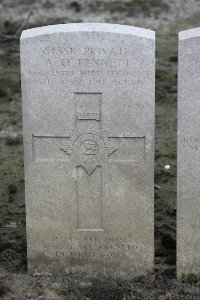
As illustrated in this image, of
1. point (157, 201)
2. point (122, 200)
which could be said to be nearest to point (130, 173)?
point (122, 200)

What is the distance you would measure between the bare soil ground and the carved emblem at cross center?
37.5 inches

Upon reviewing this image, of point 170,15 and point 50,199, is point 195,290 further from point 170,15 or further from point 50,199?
point 170,15

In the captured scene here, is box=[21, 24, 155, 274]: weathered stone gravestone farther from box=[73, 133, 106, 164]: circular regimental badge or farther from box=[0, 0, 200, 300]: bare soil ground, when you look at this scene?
box=[0, 0, 200, 300]: bare soil ground

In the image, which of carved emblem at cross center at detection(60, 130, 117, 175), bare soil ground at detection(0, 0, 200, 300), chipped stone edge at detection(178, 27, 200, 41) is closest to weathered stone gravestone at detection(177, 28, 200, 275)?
chipped stone edge at detection(178, 27, 200, 41)

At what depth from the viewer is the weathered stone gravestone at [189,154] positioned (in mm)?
4879

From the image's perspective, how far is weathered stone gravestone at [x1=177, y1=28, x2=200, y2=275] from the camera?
488 centimetres

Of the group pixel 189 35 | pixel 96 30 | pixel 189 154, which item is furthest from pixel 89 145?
pixel 189 35

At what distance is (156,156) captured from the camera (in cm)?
834

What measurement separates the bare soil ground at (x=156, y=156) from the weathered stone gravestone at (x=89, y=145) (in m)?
0.23

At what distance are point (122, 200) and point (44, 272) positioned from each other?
0.93 metres

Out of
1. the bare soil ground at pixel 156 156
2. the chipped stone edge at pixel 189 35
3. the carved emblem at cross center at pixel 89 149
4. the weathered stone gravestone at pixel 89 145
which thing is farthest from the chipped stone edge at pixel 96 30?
the bare soil ground at pixel 156 156

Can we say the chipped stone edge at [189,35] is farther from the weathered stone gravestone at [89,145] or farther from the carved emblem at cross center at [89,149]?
the carved emblem at cross center at [89,149]

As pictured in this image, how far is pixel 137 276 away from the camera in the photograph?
5406 millimetres

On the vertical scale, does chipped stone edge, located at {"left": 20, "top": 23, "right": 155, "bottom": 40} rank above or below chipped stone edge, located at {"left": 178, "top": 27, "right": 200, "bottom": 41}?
above
